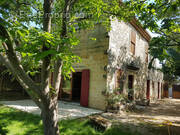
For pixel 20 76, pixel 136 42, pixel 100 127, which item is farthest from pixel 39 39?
pixel 136 42

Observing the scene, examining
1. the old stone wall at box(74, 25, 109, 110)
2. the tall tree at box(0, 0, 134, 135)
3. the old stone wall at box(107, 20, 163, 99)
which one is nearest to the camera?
the tall tree at box(0, 0, 134, 135)

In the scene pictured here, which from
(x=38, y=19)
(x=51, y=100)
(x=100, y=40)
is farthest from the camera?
(x=100, y=40)

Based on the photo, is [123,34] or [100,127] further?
[123,34]

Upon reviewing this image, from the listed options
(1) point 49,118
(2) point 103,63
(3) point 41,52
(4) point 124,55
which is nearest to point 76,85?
(2) point 103,63

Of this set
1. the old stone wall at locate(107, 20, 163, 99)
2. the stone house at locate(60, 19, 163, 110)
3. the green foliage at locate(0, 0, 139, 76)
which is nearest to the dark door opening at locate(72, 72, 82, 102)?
the stone house at locate(60, 19, 163, 110)

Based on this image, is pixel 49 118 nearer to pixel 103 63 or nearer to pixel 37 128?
pixel 37 128

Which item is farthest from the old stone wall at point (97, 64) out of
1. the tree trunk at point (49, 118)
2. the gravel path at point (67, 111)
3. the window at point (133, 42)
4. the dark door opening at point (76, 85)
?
the tree trunk at point (49, 118)

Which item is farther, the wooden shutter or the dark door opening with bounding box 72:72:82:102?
the dark door opening with bounding box 72:72:82:102

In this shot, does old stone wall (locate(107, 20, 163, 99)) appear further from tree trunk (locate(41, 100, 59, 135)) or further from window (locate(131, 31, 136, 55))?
tree trunk (locate(41, 100, 59, 135))

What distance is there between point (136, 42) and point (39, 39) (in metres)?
Result: 9.39

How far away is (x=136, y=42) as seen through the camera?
31.8ft

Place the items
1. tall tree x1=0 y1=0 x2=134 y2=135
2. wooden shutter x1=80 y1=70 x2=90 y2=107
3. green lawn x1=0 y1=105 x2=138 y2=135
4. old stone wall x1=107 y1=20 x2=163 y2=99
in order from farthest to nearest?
wooden shutter x1=80 y1=70 x2=90 y2=107 < old stone wall x1=107 y1=20 x2=163 y2=99 < green lawn x1=0 y1=105 x2=138 y2=135 < tall tree x1=0 y1=0 x2=134 y2=135

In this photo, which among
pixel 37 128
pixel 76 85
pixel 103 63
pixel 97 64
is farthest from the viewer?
pixel 76 85

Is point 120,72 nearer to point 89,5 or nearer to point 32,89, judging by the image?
point 89,5
